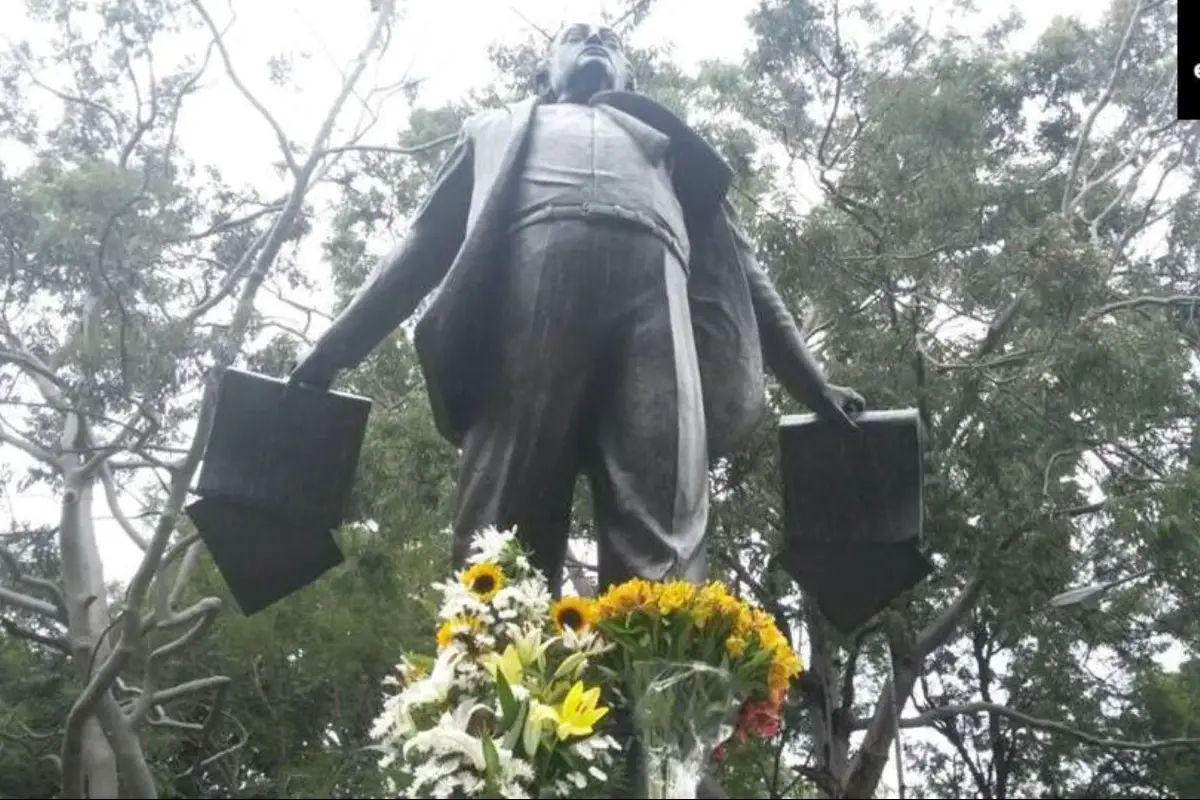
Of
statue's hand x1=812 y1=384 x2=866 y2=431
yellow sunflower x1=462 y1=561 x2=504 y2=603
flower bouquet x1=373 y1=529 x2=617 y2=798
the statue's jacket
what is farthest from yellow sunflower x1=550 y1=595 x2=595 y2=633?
statue's hand x1=812 y1=384 x2=866 y2=431

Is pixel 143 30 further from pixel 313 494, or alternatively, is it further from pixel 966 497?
pixel 313 494

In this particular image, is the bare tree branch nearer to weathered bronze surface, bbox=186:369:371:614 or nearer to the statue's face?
the statue's face

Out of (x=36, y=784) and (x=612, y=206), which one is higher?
(x=612, y=206)

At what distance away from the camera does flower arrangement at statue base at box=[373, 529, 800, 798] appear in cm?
264

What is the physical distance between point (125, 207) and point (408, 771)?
8.91m

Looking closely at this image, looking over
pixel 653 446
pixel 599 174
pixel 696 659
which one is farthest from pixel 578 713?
pixel 599 174

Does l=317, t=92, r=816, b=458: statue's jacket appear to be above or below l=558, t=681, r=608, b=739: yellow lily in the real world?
above

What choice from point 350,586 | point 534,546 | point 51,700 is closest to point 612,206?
point 534,546

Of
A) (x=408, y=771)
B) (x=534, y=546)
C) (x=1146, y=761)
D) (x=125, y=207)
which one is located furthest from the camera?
(x=1146, y=761)

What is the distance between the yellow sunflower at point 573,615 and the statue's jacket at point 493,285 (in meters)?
1.06

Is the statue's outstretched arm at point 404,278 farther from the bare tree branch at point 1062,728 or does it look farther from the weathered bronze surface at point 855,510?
the bare tree branch at point 1062,728

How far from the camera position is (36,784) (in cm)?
Result: 869

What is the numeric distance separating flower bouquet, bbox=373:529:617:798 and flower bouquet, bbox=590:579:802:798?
0.07 metres

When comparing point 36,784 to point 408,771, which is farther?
point 36,784
